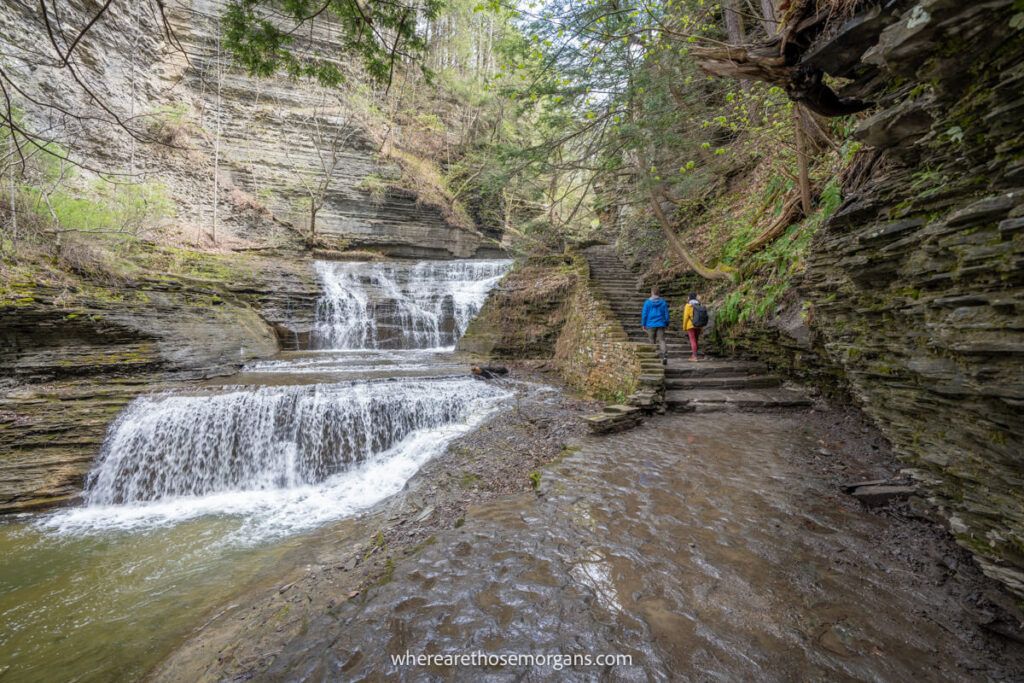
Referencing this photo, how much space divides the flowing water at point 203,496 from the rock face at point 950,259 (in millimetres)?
5662

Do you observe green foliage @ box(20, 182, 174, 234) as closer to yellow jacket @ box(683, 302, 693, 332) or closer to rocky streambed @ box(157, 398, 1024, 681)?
rocky streambed @ box(157, 398, 1024, 681)

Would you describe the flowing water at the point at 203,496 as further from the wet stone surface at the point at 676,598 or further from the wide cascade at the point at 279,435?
the wet stone surface at the point at 676,598

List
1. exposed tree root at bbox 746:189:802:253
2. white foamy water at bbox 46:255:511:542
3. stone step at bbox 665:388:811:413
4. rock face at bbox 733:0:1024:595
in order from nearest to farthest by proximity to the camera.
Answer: rock face at bbox 733:0:1024:595, white foamy water at bbox 46:255:511:542, stone step at bbox 665:388:811:413, exposed tree root at bbox 746:189:802:253

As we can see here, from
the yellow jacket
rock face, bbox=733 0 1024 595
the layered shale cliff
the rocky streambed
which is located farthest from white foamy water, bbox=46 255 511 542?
rock face, bbox=733 0 1024 595

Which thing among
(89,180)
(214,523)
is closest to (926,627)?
(214,523)

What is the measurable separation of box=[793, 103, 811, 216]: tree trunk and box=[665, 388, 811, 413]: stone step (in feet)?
11.9

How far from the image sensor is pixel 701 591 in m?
2.42

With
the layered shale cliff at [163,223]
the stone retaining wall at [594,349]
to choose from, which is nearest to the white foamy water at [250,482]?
the layered shale cliff at [163,223]

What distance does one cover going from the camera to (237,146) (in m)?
18.3

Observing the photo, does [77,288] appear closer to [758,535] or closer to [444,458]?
[444,458]

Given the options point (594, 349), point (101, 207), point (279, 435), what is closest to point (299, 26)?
point (279, 435)

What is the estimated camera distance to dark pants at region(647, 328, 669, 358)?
8.13 m

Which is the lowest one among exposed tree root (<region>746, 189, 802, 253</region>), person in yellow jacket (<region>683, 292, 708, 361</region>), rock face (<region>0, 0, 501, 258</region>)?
person in yellow jacket (<region>683, 292, 708, 361</region>)

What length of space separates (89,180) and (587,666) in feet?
60.5
